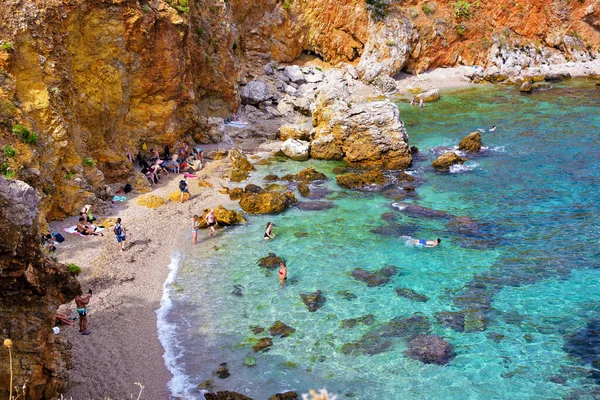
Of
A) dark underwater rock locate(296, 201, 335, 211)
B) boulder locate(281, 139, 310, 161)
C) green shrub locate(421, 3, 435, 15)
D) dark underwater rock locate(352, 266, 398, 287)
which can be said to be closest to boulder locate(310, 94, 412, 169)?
boulder locate(281, 139, 310, 161)

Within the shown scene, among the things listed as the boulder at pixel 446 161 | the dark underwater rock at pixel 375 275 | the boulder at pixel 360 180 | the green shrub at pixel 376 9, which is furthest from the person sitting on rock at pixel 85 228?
the green shrub at pixel 376 9

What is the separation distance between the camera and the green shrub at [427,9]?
59.8 meters

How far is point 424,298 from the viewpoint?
725 inches

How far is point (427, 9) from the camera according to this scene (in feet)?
196

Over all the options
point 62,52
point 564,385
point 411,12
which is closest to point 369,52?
point 411,12

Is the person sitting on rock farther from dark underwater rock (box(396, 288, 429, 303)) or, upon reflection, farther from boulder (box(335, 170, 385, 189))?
boulder (box(335, 170, 385, 189))

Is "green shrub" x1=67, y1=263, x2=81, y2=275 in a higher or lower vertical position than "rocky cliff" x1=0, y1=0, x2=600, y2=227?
lower

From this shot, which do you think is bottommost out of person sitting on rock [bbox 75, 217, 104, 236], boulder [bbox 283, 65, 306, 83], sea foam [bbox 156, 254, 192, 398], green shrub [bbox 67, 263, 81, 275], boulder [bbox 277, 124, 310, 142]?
sea foam [bbox 156, 254, 192, 398]

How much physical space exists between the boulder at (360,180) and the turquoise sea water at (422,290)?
23.3 inches

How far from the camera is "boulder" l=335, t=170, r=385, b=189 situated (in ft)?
96.4

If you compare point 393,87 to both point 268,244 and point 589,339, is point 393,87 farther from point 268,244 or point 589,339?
point 589,339

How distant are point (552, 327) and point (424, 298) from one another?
4331 millimetres

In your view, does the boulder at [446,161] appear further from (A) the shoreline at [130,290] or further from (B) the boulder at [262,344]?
(B) the boulder at [262,344]

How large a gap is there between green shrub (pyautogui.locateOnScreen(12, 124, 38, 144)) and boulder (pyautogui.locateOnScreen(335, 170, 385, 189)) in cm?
1647
